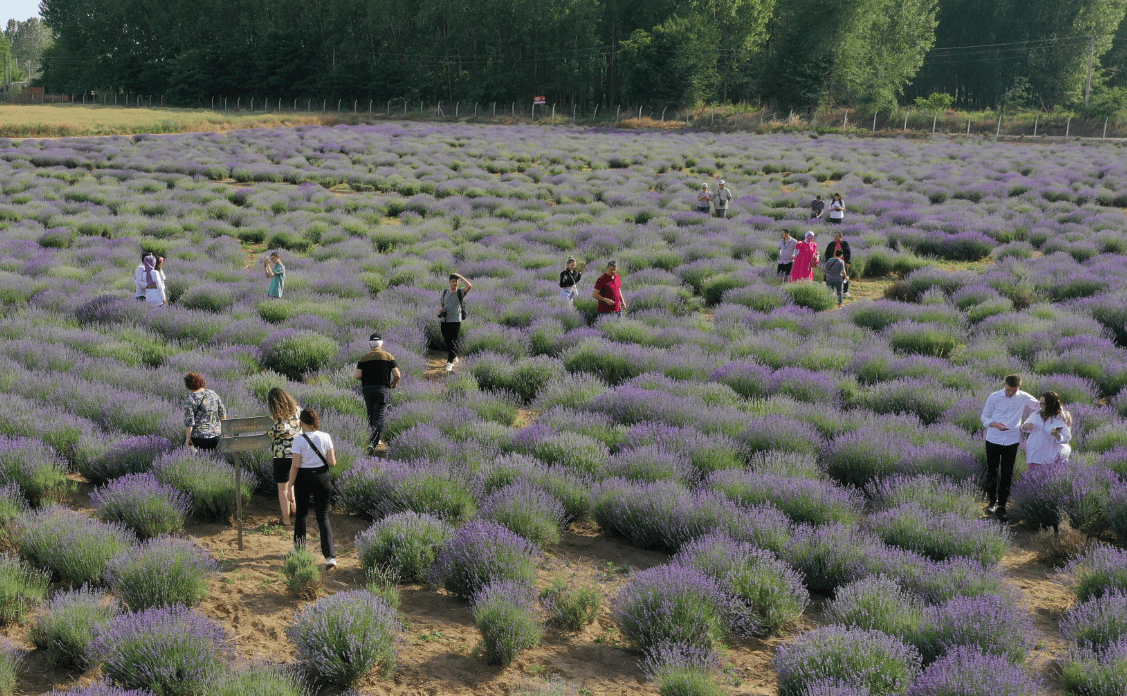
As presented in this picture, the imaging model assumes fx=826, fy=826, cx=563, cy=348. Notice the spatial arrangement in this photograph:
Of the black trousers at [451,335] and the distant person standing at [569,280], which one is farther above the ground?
the distant person standing at [569,280]

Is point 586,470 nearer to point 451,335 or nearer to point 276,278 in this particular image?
point 451,335

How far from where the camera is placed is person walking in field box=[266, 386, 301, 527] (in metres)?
6.45

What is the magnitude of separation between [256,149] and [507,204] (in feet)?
57.7

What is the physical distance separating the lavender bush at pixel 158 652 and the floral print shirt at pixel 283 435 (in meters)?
1.80

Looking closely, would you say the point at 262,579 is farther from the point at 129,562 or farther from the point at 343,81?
the point at 343,81

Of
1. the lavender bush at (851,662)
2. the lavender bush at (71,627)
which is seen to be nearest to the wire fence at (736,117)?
the lavender bush at (851,662)

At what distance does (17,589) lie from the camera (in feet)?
17.4

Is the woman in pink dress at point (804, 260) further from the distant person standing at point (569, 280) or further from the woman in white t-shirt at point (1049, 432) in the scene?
the woman in white t-shirt at point (1049, 432)

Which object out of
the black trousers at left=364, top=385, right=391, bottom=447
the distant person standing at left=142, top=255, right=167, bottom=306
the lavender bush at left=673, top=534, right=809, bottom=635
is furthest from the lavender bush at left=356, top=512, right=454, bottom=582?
the distant person standing at left=142, top=255, right=167, bottom=306

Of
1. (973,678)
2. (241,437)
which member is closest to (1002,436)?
(973,678)

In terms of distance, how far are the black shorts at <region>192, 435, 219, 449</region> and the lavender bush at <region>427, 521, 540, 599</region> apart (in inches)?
113

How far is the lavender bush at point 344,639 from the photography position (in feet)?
15.6

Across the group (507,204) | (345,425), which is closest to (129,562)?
(345,425)

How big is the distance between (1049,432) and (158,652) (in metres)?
7.19
